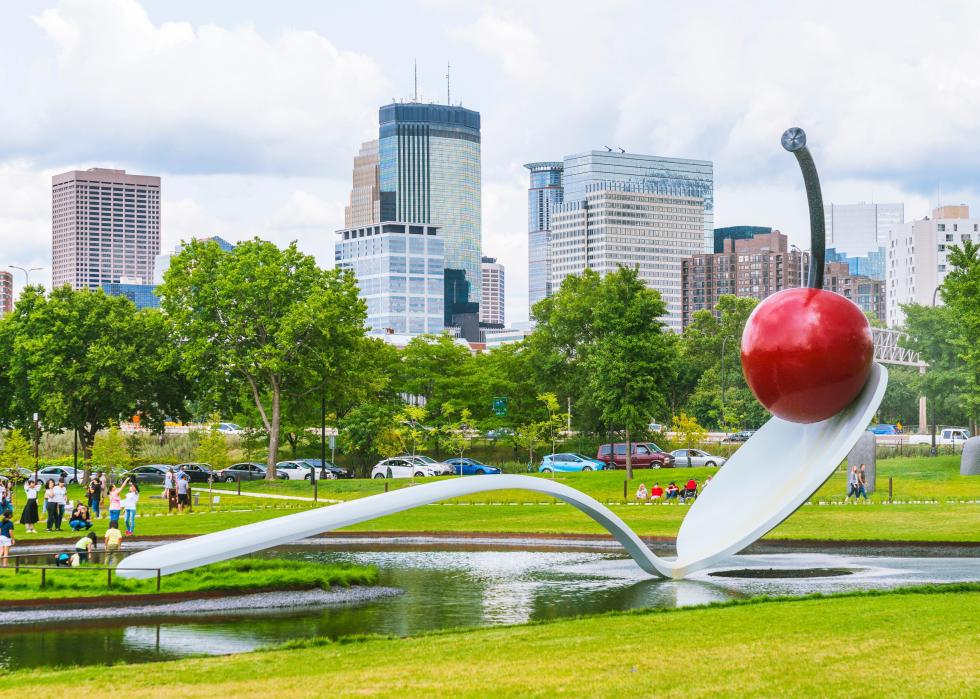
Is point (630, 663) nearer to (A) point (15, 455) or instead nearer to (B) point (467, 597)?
(B) point (467, 597)

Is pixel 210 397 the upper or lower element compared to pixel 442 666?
upper

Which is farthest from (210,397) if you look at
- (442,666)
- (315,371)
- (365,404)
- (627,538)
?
(442,666)

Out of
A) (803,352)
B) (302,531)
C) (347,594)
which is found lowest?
(347,594)

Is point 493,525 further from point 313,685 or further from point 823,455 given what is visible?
point 313,685

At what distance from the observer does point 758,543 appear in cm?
2795

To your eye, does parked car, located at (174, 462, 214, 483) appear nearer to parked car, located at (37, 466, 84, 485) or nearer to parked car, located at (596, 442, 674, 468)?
parked car, located at (37, 466, 84, 485)

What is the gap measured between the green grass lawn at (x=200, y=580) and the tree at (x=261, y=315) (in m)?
30.7

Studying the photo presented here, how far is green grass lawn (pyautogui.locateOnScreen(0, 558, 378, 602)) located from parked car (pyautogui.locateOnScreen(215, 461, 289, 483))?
33931 mm

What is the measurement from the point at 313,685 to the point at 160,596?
8100mm

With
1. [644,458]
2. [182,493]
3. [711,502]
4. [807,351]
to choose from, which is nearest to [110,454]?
[182,493]

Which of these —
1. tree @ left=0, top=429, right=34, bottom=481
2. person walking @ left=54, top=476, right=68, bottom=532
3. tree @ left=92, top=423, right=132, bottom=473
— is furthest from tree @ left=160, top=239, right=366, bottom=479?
person walking @ left=54, top=476, right=68, bottom=532

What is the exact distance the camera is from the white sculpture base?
17766mm

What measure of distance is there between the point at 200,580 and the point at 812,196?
489 inches

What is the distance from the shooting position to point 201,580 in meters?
21.2
